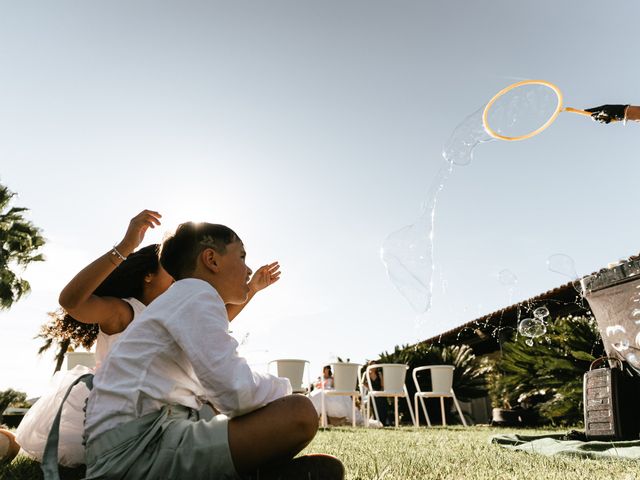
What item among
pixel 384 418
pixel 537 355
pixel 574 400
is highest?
pixel 537 355

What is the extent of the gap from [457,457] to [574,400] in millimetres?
5833

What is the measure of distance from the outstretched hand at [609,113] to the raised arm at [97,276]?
13.1 ft

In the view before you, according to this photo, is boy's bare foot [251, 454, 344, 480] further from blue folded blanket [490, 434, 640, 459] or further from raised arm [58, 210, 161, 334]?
blue folded blanket [490, 434, 640, 459]

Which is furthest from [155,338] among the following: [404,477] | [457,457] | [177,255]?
[457,457]

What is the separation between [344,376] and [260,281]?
675 centimetres

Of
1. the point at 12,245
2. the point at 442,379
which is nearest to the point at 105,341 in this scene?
the point at 442,379

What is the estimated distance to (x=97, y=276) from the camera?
2209 mm

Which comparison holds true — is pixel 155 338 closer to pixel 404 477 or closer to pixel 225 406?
pixel 225 406

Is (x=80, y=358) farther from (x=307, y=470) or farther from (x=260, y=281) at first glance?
(x=307, y=470)

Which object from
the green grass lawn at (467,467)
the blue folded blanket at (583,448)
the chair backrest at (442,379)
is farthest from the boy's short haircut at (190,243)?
the chair backrest at (442,379)

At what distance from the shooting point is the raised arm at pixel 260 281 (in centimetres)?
268

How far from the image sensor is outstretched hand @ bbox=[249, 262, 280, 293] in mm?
2682

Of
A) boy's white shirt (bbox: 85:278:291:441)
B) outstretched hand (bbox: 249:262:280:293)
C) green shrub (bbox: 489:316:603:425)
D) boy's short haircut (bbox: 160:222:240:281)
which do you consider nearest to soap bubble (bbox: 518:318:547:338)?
green shrub (bbox: 489:316:603:425)

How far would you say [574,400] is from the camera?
24.7ft
